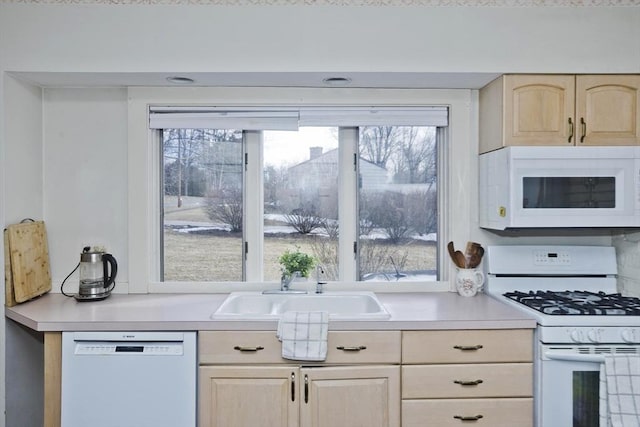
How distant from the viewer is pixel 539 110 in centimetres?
215

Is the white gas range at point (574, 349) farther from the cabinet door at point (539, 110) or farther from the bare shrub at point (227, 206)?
the bare shrub at point (227, 206)

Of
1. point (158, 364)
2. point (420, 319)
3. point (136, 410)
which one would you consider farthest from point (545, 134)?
point (136, 410)

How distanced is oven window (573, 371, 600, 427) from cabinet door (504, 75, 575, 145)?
1078 millimetres

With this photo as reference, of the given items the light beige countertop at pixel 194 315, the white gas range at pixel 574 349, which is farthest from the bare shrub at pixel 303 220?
the white gas range at pixel 574 349

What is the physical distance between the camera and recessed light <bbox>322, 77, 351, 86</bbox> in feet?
7.45

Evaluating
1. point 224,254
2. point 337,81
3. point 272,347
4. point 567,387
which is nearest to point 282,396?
point 272,347

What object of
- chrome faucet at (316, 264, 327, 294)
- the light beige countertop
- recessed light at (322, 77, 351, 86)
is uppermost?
recessed light at (322, 77, 351, 86)

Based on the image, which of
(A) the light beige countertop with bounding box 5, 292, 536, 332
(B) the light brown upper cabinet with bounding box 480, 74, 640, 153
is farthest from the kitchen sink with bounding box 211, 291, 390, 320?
(B) the light brown upper cabinet with bounding box 480, 74, 640, 153

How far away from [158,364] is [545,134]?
82.0 inches

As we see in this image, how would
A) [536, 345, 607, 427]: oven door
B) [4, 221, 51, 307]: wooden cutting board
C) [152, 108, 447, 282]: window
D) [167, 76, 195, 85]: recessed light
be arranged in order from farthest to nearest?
[152, 108, 447, 282]: window
[167, 76, 195, 85]: recessed light
[4, 221, 51, 307]: wooden cutting board
[536, 345, 607, 427]: oven door

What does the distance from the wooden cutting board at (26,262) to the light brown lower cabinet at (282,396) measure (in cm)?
104

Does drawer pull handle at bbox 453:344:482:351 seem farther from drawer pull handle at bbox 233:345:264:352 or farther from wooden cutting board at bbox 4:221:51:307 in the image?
wooden cutting board at bbox 4:221:51:307

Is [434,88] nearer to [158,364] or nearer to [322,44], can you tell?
[322,44]

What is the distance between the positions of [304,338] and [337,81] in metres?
1.31
